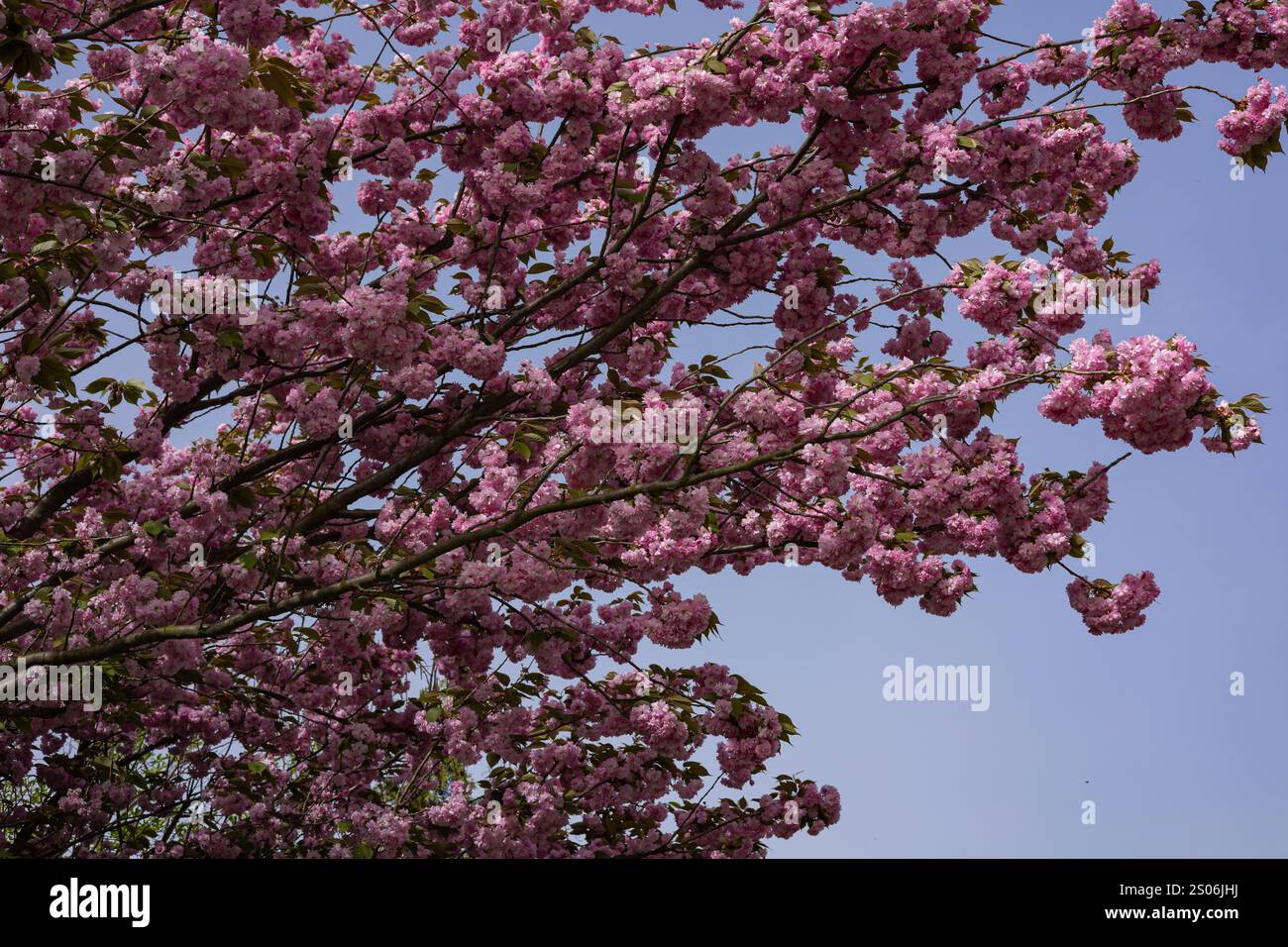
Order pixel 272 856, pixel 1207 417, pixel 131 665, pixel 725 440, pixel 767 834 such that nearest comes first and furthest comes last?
pixel 1207 417 → pixel 725 440 → pixel 131 665 → pixel 767 834 → pixel 272 856

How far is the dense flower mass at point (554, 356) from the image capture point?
7133 millimetres

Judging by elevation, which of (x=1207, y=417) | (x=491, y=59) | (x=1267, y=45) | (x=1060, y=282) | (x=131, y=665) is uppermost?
(x=491, y=59)

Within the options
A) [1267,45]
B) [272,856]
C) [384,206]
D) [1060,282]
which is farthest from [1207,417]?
[272,856]

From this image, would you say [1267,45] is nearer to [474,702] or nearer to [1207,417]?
[1207,417]

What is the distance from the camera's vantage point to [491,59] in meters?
9.07

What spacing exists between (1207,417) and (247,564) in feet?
19.0

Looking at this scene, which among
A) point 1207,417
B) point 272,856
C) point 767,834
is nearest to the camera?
point 1207,417

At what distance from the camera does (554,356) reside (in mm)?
8609

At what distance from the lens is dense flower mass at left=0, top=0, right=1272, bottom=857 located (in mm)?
7133

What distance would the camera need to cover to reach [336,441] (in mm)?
8164

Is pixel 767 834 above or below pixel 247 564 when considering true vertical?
below

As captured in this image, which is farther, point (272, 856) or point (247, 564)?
point (272, 856)
